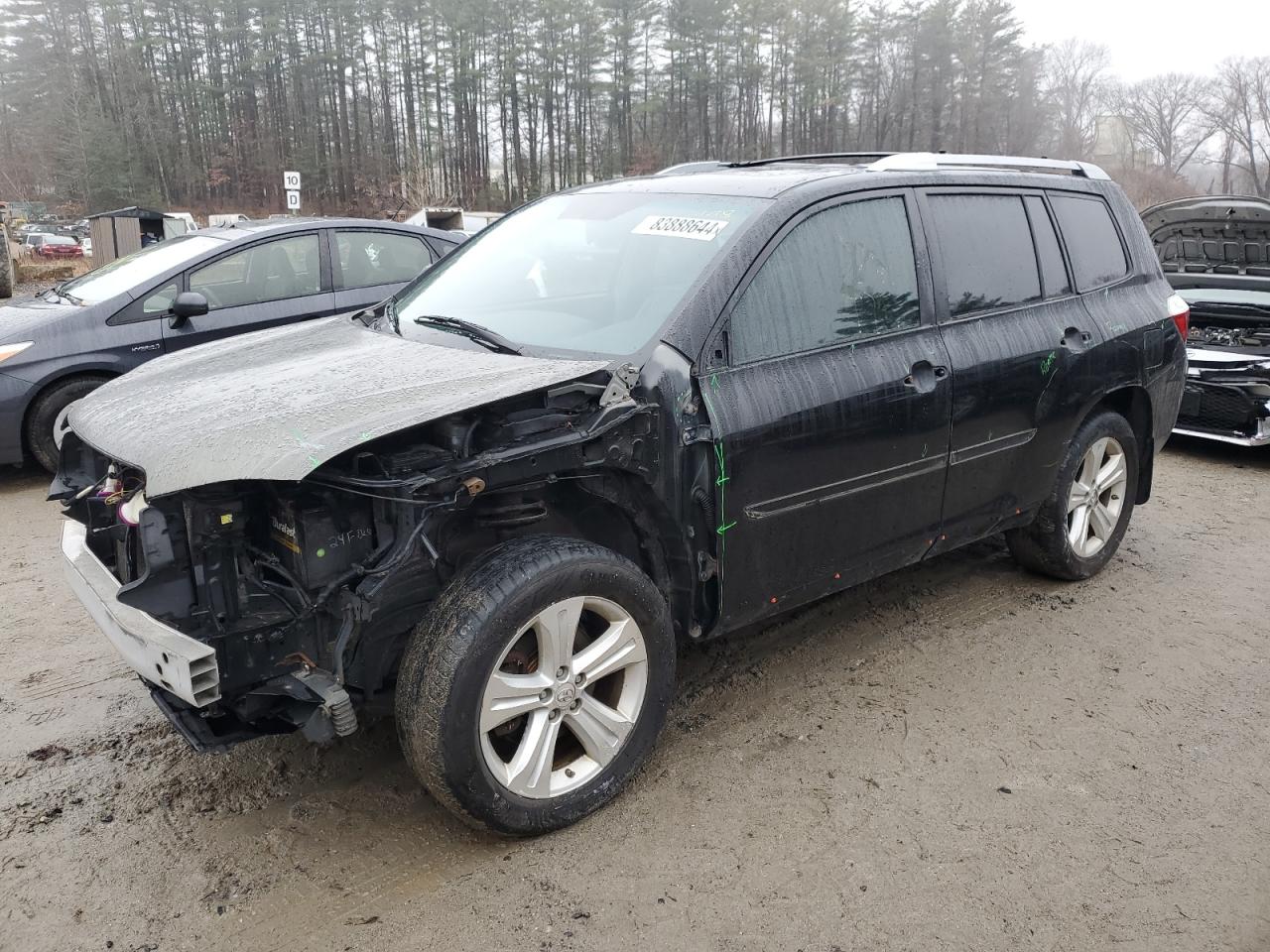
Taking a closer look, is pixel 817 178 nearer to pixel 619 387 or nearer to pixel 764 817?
pixel 619 387

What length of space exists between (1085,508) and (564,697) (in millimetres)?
2958

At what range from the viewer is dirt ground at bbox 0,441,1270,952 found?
2371 mm

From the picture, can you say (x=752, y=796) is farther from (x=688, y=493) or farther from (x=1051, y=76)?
(x=1051, y=76)

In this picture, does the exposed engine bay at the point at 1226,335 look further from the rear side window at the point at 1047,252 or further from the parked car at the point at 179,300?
the parked car at the point at 179,300

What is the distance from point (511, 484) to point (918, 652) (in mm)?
2078

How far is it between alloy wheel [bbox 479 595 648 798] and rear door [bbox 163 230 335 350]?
4.60 meters

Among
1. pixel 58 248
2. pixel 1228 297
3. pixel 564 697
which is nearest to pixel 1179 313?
pixel 1228 297

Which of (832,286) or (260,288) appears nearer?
(832,286)

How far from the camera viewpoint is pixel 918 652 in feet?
12.7

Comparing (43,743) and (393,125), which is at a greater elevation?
(393,125)

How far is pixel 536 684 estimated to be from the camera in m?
2.62

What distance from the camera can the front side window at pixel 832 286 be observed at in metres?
3.06

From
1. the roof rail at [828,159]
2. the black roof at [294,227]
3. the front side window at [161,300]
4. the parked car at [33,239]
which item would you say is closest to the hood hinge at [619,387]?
the roof rail at [828,159]

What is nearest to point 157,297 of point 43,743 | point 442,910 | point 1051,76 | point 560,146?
point 43,743
